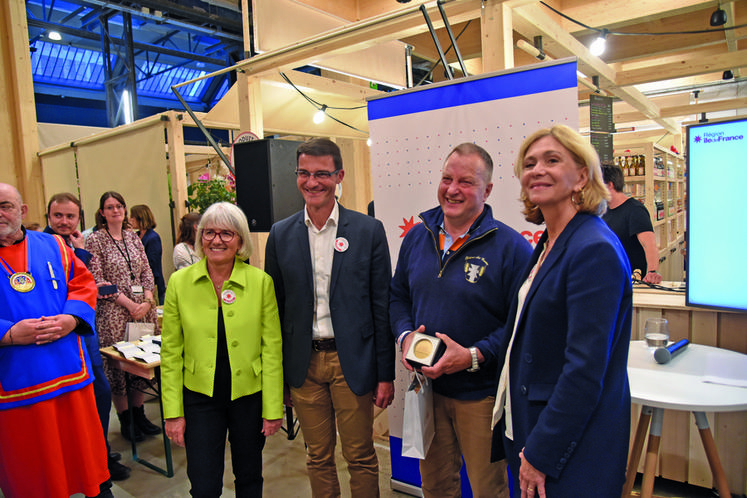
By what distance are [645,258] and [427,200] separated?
185 cm

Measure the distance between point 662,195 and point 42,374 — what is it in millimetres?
7103

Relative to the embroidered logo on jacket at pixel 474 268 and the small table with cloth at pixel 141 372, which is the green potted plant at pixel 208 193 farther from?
the embroidered logo on jacket at pixel 474 268

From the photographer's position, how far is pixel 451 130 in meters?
2.28

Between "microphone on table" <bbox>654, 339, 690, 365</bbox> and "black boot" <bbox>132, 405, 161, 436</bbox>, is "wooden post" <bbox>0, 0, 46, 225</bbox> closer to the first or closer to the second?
"black boot" <bbox>132, 405, 161, 436</bbox>

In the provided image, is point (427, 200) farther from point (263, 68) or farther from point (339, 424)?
point (263, 68)

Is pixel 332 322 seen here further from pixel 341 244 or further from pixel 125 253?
pixel 125 253

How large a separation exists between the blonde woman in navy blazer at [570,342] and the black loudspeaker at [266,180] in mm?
1980

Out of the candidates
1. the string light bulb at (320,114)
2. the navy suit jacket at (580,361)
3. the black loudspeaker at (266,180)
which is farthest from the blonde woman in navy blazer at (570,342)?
the string light bulb at (320,114)

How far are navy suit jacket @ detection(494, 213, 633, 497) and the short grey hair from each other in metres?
1.17

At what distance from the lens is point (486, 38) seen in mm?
2359

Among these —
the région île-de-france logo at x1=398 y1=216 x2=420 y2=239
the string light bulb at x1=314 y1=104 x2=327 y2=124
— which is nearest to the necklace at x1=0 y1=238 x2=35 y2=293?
the région île-de-france logo at x1=398 y1=216 x2=420 y2=239

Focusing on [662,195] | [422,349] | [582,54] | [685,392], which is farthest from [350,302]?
[662,195]

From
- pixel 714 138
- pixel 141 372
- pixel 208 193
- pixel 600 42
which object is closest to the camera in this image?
pixel 714 138

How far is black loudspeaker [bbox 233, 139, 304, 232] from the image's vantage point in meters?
2.97
